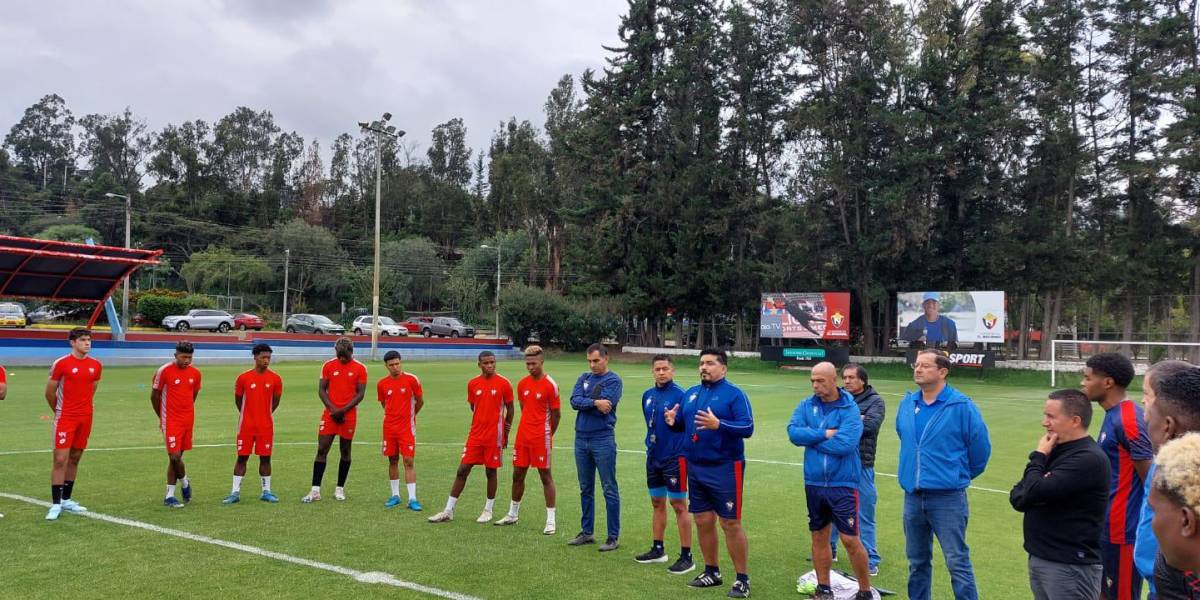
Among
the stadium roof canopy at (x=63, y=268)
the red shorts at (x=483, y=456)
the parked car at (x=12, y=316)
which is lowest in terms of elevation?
the red shorts at (x=483, y=456)

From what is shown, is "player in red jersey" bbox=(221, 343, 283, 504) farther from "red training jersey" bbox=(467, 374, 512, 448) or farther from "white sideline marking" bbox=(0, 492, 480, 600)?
"red training jersey" bbox=(467, 374, 512, 448)

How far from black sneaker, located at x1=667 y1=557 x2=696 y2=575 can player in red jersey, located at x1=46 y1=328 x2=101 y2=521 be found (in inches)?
284

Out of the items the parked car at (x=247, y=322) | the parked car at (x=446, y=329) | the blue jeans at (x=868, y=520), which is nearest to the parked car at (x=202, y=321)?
the parked car at (x=247, y=322)

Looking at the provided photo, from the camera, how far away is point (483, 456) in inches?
394

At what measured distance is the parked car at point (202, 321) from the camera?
58562mm

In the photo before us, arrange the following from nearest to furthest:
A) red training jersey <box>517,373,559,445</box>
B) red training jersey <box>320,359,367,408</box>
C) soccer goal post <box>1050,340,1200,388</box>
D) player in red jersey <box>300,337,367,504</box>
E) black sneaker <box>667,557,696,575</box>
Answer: black sneaker <box>667,557,696,575</box>
red training jersey <box>517,373,559,445</box>
player in red jersey <box>300,337,367,504</box>
red training jersey <box>320,359,367,408</box>
soccer goal post <box>1050,340,1200,388</box>

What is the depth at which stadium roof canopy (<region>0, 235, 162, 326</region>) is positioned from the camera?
32500mm

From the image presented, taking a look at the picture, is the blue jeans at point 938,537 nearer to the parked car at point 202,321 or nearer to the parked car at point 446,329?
the parked car at point 202,321

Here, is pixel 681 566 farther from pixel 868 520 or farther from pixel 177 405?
pixel 177 405

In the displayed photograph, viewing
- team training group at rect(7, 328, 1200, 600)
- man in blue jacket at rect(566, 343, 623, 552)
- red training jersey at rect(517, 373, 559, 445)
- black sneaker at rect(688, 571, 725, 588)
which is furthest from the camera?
red training jersey at rect(517, 373, 559, 445)

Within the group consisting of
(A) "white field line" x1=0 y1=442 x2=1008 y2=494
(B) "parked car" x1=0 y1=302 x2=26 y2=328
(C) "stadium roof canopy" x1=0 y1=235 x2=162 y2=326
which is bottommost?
(A) "white field line" x1=0 y1=442 x2=1008 y2=494

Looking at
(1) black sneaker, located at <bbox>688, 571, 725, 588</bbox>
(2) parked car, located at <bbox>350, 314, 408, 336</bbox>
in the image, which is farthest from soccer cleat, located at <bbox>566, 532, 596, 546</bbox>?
(2) parked car, located at <bbox>350, 314, 408, 336</bbox>

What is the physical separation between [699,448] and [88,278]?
120 feet

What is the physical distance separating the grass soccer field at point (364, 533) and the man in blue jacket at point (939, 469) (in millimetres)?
1557
